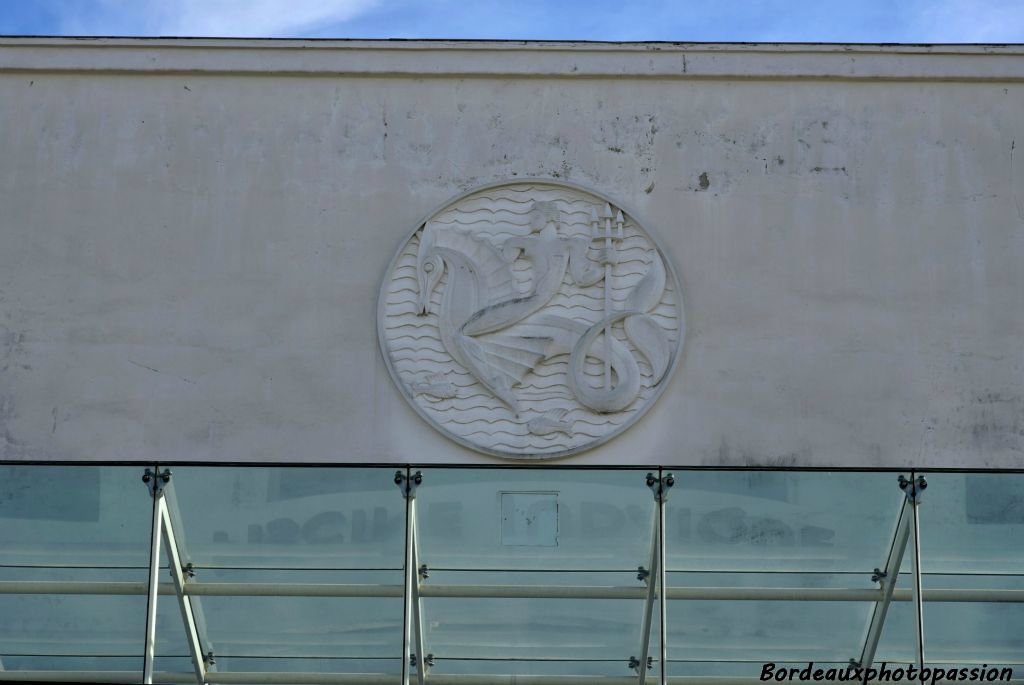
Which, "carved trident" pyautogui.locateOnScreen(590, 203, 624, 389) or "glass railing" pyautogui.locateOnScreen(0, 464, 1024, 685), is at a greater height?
"carved trident" pyautogui.locateOnScreen(590, 203, 624, 389)

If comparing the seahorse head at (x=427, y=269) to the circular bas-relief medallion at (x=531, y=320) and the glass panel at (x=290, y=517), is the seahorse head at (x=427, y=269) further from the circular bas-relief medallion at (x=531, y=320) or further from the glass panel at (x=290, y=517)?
the glass panel at (x=290, y=517)

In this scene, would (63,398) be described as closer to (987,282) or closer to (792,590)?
(792,590)

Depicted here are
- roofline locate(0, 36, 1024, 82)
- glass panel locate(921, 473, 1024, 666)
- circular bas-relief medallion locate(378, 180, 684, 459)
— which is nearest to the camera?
glass panel locate(921, 473, 1024, 666)

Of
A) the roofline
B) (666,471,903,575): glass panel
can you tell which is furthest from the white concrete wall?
(666,471,903,575): glass panel

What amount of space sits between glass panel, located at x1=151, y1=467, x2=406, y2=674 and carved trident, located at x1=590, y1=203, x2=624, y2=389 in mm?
1833

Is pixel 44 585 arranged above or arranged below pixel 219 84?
below

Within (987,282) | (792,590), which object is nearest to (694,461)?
(792,590)

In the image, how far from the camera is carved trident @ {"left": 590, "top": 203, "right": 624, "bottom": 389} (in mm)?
12891

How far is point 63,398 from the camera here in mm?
12992

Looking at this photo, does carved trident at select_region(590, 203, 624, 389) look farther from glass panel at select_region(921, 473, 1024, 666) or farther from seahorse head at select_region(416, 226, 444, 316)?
glass panel at select_region(921, 473, 1024, 666)

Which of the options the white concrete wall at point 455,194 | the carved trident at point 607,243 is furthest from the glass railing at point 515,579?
the carved trident at point 607,243

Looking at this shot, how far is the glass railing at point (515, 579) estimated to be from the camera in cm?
1181

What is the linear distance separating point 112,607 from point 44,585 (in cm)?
45

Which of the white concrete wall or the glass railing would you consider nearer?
the glass railing
